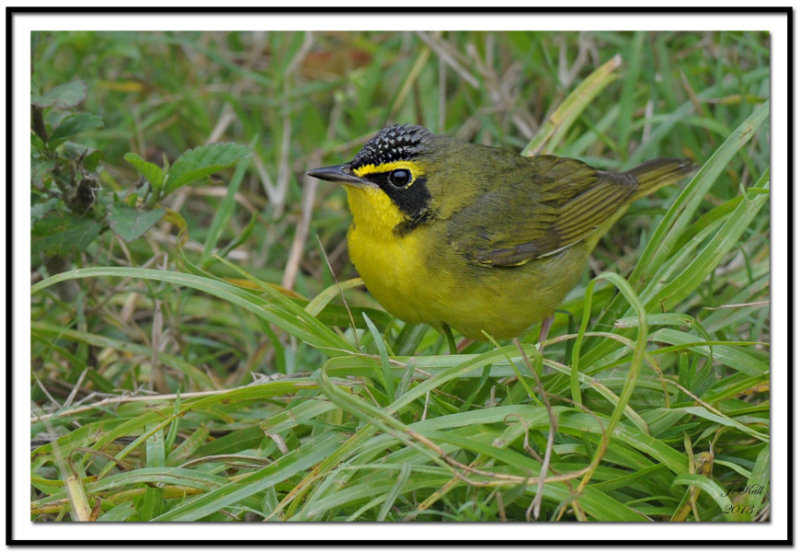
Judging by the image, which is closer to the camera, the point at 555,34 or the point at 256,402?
the point at 256,402

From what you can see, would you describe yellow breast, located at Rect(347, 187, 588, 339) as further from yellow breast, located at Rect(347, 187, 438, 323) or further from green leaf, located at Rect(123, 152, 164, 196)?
green leaf, located at Rect(123, 152, 164, 196)

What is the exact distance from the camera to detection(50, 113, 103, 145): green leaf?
3.63 metres

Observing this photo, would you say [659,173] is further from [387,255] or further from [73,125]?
[73,125]

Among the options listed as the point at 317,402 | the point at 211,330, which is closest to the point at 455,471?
the point at 317,402

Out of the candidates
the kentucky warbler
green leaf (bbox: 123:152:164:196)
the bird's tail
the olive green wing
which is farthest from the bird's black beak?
the bird's tail

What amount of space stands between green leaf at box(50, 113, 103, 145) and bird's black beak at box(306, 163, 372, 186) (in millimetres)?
943

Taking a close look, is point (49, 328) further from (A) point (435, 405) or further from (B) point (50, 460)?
(A) point (435, 405)

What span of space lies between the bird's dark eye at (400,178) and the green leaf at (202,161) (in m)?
0.61

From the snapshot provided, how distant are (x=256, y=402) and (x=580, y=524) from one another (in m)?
1.60

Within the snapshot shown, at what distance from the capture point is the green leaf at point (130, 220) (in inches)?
138
